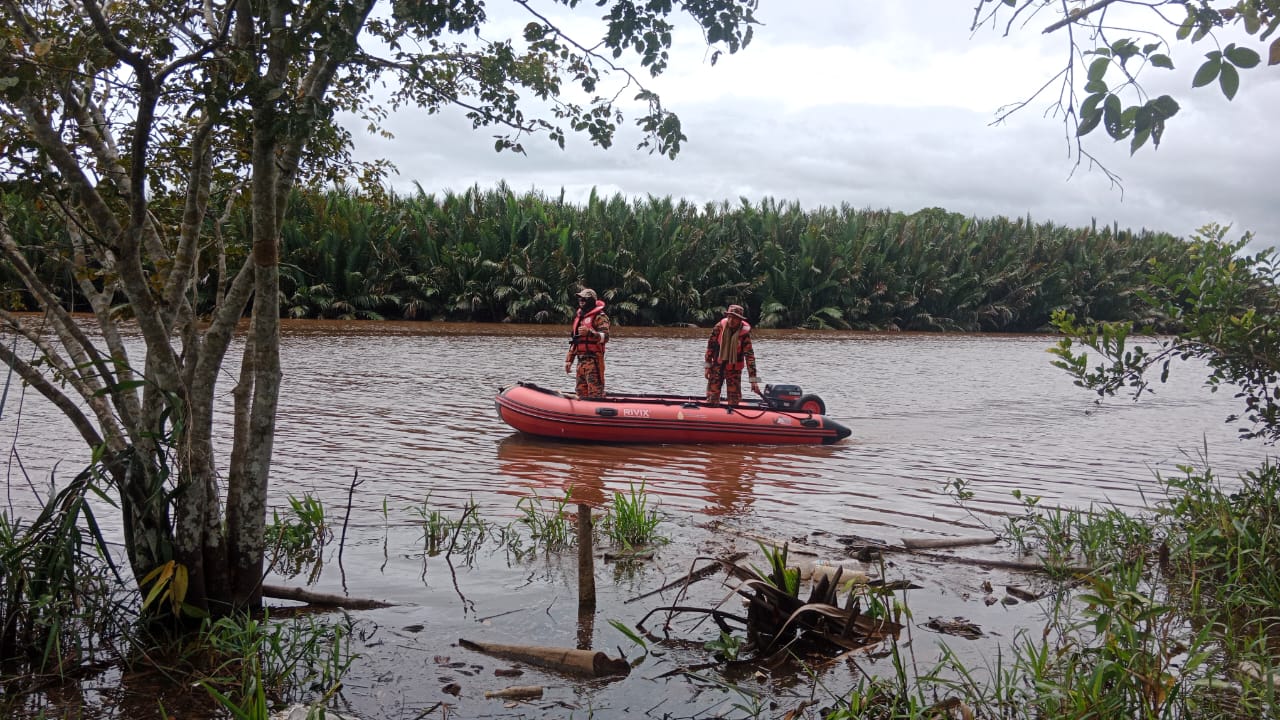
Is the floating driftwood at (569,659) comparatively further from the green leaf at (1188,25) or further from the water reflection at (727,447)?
the green leaf at (1188,25)

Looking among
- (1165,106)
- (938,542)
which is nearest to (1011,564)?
(938,542)

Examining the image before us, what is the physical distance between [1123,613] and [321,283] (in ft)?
77.4

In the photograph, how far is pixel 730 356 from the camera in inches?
462

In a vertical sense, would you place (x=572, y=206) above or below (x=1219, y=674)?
above

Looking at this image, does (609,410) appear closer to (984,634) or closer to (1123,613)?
(984,634)

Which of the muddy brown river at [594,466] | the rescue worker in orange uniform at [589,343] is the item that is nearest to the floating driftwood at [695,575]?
the muddy brown river at [594,466]

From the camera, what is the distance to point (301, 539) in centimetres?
520

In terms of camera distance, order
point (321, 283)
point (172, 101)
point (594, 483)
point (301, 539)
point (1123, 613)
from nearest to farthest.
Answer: point (1123, 613)
point (172, 101)
point (301, 539)
point (594, 483)
point (321, 283)

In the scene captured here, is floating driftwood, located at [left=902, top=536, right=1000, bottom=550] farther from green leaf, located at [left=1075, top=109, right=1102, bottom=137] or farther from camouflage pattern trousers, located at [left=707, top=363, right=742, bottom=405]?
camouflage pattern trousers, located at [left=707, top=363, right=742, bottom=405]

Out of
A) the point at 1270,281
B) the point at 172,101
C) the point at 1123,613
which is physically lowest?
the point at 1123,613

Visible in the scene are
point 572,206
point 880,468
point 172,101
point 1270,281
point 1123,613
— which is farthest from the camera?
point 572,206

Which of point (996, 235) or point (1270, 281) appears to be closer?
point (1270, 281)

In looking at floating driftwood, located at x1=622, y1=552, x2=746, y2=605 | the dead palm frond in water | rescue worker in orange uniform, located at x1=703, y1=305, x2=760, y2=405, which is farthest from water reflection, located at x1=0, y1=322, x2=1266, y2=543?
the dead palm frond in water

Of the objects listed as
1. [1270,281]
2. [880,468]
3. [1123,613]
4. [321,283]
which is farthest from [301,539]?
Answer: [321,283]
